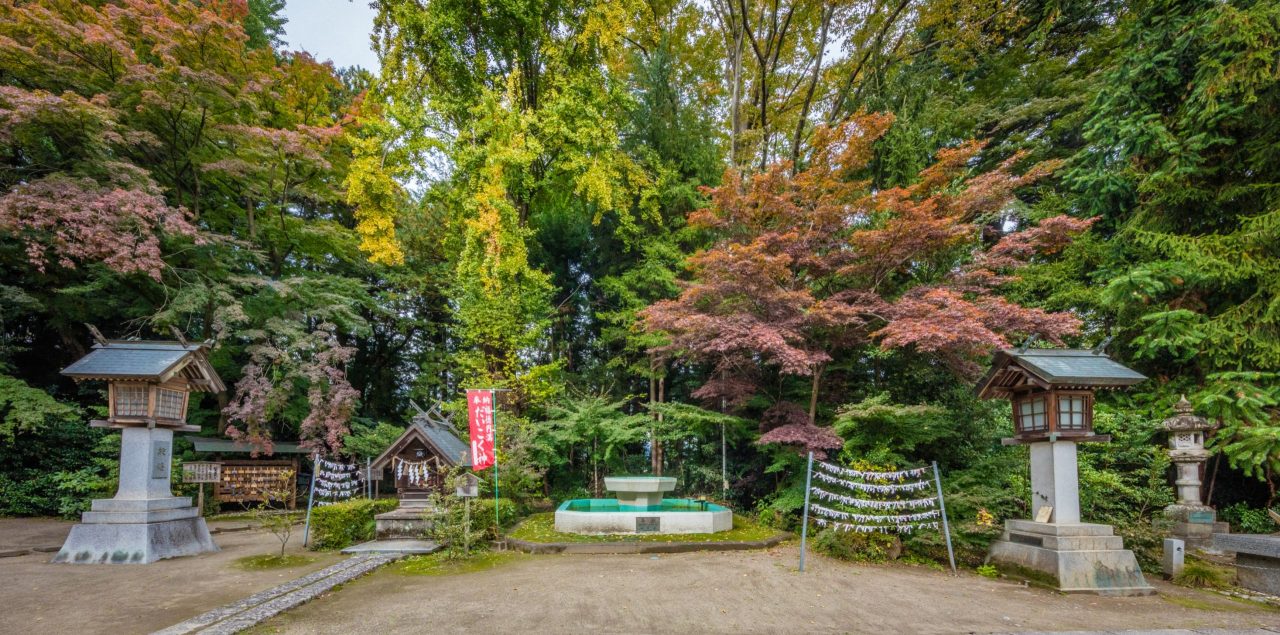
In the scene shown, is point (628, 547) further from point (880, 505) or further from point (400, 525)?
point (400, 525)

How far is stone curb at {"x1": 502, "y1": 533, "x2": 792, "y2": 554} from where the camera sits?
8242 millimetres

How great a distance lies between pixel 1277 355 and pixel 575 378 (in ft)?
44.2

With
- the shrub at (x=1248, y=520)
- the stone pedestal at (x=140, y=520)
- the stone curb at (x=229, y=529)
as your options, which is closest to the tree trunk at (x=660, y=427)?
the stone pedestal at (x=140, y=520)

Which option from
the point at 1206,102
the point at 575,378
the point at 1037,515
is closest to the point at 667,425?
the point at 575,378

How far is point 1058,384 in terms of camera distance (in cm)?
666

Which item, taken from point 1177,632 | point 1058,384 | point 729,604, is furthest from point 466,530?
point 1058,384

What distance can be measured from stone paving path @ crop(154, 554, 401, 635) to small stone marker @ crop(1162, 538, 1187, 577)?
10233 millimetres

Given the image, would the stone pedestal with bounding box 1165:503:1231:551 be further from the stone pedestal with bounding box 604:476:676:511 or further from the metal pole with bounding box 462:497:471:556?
the metal pole with bounding box 462:497:471:556

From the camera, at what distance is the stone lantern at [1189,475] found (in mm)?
7604

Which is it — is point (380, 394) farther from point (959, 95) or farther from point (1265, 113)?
point (1265, 113)

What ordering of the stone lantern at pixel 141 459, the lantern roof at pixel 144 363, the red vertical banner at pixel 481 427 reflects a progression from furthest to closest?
the red vertical banner at pixel 481 427
the lantern roof at pixel 144 363
the stone lantern at pixel 141 459

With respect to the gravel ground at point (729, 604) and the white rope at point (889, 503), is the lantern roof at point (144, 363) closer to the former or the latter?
the gravel ground at point (729, 604)

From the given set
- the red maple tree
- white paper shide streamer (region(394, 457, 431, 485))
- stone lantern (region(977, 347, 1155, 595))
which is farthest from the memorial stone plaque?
stone lantern (region(977, 347, 1155, 595))

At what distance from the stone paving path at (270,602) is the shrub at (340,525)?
1.49 meters
